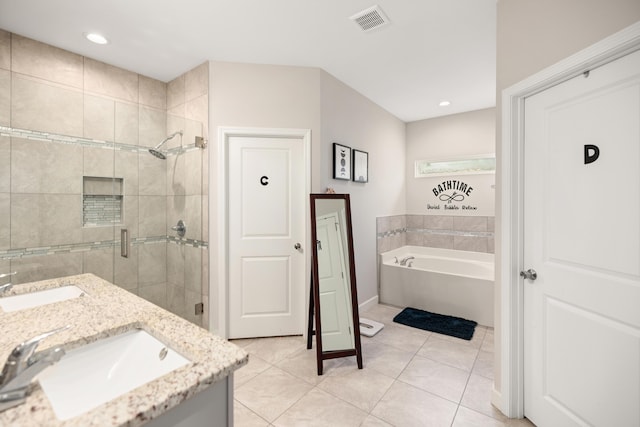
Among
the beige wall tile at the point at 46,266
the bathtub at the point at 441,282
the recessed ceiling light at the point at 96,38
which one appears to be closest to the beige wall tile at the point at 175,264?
the beige wall tile at the point at 46,266

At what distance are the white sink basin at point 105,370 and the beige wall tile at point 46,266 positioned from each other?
0.96 meters

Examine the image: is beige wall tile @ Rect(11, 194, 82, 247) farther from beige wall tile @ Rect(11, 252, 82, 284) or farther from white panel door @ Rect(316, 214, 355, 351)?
white panel door @ Rect(316, 214, 355, 351)

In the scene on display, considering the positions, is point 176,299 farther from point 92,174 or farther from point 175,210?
point 92,174

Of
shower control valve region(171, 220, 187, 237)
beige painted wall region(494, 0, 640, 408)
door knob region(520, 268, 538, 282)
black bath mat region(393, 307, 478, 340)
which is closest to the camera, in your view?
beige painted wall region(494, 0, 640, 408)

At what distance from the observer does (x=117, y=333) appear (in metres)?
1.00

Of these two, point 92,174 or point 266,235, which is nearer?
point 92,174

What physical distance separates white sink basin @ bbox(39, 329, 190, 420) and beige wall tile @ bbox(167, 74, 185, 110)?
2.57m

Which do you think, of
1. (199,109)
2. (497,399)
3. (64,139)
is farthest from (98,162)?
(497,399)

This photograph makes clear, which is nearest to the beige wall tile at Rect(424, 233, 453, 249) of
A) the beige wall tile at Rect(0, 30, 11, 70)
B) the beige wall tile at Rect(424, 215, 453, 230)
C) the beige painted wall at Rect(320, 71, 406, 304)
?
the beige wall tile at Rect(424, 215, 453, 230)

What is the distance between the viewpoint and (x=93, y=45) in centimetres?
239

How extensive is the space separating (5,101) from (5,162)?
0.34 m

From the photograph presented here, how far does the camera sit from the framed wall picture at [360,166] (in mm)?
3262

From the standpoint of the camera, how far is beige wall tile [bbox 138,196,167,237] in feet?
6.79

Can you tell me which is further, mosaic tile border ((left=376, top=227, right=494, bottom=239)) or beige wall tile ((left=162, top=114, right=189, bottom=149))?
mosaic tile border ((left=376, top=227, right=494, bottom=239))
